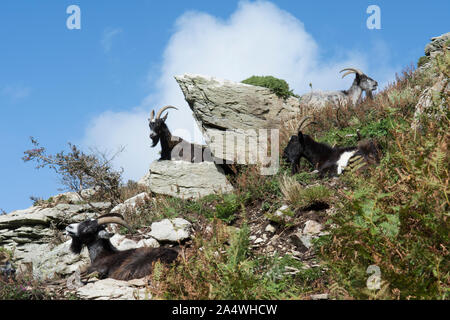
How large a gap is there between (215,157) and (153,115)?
319 cm

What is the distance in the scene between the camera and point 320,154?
11.1 metres

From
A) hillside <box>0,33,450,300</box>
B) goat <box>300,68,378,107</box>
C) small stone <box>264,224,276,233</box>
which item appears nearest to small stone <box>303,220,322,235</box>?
hillside <box>0,33,450,300</box>

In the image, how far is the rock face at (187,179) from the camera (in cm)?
1190

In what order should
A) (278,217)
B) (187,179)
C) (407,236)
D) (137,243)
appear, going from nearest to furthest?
(407,236)
(278,217)
(137,243)
(187,179)

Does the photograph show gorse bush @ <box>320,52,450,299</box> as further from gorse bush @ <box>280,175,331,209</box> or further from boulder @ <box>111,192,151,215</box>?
boulder @ <box>111,192,151,215</box>

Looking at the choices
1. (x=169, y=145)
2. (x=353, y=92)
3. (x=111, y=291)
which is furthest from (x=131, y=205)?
(x=353, y=92)

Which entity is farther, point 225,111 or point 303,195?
point 225,111

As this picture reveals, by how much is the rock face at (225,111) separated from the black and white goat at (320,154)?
1577mm

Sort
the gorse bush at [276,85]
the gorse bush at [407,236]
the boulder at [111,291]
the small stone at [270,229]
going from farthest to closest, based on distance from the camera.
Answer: the gorse bush at [276,85], the small stone at [270,229], the boulder at [111,291], the gorse bush at [407,236]

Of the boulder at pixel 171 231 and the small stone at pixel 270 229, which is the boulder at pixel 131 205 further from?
the small stone at pixel 270 229

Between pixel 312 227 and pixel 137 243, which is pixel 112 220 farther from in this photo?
pixel 312 227

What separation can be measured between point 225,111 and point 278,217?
5.92 metres

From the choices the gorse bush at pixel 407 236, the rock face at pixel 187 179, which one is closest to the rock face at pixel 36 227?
the rock face at pixel 187 179
